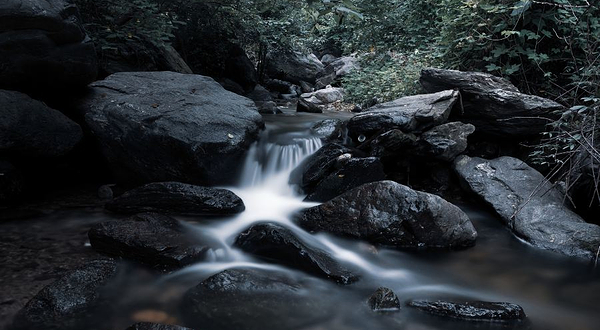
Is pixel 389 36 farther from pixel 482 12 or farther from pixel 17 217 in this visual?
pixel 17 217

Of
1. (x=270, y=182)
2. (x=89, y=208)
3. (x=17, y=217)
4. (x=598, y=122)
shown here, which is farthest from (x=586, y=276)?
(x=17, y=217)

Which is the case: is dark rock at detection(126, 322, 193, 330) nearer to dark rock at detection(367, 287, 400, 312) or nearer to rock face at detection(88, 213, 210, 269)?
rock face at detection(88, 213, 210, 269)

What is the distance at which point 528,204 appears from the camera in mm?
5402

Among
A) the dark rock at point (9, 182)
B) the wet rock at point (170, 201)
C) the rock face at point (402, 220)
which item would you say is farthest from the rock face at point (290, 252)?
the dark rock at point (9, 182)

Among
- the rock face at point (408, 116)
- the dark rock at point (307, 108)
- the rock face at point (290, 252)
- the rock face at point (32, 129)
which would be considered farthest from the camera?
the dark rock at point (307, 108)

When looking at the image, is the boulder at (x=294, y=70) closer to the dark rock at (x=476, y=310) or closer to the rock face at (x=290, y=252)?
the rock face at (x=290, y=252)

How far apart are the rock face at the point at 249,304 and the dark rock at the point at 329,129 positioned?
12.1ft

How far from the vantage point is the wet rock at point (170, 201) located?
17.2 ft

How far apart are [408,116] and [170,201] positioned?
350 cm

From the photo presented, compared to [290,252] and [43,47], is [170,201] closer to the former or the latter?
[290,252]

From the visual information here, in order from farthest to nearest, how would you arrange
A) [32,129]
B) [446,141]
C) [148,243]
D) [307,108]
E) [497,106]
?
[307,108], [497,106], [446,141], [32,129], [148,243]

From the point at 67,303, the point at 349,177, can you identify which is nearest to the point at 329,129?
the point at 349,177

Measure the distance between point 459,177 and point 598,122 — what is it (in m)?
1.78

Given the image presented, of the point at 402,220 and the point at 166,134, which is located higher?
the point at 166,134
